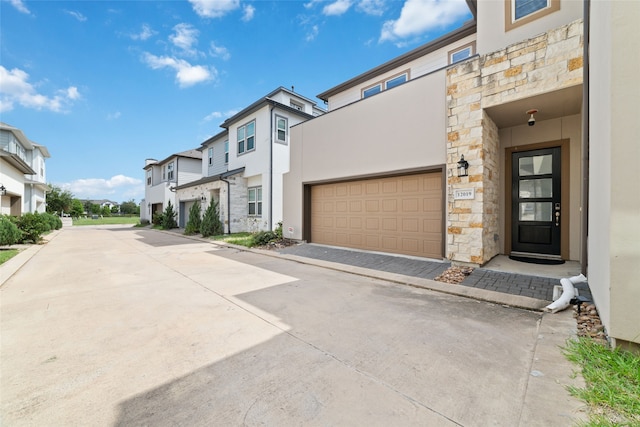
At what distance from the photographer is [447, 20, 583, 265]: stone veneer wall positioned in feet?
15.2

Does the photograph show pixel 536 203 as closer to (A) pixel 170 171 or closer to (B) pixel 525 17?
(B) pixel 525 17

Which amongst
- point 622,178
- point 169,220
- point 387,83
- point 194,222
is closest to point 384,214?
point 622,178

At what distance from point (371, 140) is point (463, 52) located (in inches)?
185

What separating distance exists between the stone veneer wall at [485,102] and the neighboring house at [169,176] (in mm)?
20131

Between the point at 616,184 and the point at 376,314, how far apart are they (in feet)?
9.20

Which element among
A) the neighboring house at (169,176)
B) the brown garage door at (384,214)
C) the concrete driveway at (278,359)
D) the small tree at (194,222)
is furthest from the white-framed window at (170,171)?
the concrete driveway at (278,359)

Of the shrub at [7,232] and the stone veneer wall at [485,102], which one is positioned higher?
the stone veneer wall at [485,102]

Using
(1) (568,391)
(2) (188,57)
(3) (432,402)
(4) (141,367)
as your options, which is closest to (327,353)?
(3) (432,402)

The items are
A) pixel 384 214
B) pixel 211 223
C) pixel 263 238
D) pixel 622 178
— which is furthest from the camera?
pixel 211 223

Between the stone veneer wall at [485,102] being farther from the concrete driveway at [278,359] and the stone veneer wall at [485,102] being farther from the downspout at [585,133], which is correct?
the concrete driveway at [278,359]

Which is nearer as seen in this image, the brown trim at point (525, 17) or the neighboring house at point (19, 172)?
the brown trim at point (525, 17)

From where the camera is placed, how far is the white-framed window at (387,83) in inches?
381

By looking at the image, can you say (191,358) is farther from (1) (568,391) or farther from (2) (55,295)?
(2) (55,295)

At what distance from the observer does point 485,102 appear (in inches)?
213
